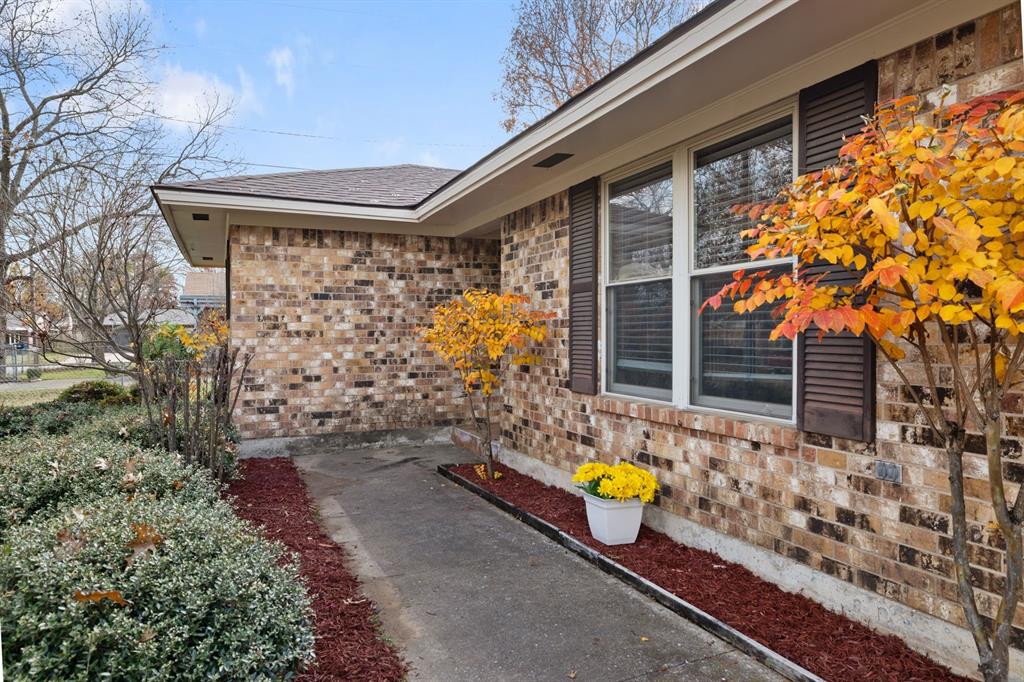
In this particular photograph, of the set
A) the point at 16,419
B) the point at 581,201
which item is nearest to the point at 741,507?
the point at 581,201

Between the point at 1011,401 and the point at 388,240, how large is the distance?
6.67 meters

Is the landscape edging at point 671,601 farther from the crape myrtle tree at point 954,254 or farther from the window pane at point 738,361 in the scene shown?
the window pane at point 738,361

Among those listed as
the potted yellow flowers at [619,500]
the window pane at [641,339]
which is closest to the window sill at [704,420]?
the window pane at [641,339]

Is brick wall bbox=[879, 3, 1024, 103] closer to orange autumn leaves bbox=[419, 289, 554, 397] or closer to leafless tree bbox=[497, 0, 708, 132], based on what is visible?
orange autumn leaves bbox=[419, 289, 554, 397]

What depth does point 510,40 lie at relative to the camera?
16078 mm

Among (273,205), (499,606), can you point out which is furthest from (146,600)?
(273,205)

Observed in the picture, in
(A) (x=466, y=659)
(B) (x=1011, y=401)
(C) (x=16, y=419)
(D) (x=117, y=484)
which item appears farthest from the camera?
(C) (x=16, y=419)

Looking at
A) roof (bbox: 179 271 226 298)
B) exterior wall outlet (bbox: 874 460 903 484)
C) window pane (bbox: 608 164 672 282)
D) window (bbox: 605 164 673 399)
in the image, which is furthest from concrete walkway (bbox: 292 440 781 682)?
roof (bbox: 179 271 226 298)

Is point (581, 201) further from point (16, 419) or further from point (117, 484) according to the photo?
point (16, 419)

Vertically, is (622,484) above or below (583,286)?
below

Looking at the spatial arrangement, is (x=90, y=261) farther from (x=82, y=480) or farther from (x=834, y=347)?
(x=834, y=347)

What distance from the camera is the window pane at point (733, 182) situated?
11.3 feet

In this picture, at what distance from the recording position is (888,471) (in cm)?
279

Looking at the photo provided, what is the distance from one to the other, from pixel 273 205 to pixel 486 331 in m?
2.98
